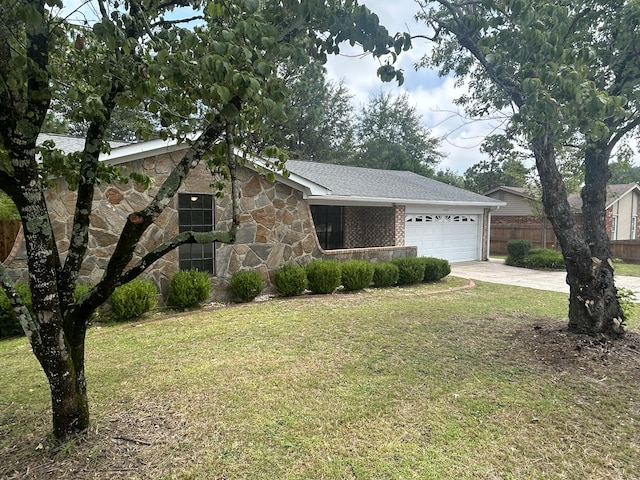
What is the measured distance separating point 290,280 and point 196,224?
2.36 m

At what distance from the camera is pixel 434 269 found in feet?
35.1

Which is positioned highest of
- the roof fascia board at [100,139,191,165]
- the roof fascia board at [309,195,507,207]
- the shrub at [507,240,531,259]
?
the roof fascia board at [100,139,191,165]

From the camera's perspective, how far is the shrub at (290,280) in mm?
8469

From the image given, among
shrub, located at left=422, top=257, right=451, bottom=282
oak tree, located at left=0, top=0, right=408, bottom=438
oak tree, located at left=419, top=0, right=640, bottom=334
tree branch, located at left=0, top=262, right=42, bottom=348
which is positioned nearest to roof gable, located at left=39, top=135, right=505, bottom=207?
shrub, located at left=422, top=257, right=451, bottom=282

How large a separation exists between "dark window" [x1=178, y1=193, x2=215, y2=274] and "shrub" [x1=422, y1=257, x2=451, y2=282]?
19.3 feet

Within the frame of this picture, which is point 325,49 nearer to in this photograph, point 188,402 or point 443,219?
point 188,402

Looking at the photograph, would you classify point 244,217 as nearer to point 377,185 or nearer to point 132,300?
point 132,300

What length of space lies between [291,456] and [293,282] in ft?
18.9

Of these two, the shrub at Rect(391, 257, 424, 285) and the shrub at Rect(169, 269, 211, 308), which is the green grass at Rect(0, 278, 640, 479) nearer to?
the shrub at Rect(169, 269, 211, 308)

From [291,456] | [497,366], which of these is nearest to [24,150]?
[291,456]

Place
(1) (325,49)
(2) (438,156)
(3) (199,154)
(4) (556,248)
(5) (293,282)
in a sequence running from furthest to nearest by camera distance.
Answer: (2) (438,156)
(4) (556,248)
(5) (293,282)
(1) (325,49)
(3) (199,154)

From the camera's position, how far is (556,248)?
17.8 meters

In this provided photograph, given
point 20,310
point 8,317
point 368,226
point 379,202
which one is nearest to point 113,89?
point 20,310

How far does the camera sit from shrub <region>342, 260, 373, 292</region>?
9094 millimetres
